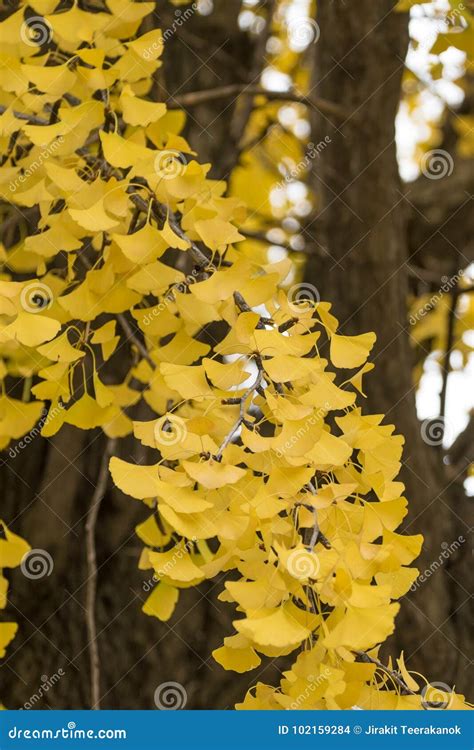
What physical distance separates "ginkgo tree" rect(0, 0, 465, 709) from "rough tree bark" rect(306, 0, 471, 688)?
0.73m

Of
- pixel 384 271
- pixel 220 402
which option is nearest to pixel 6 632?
pixel 220 402

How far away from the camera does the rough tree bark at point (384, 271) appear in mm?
1786

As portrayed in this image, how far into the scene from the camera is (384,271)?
186 cm

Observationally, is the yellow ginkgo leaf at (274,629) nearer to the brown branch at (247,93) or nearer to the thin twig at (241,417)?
the thin twig at (241,417)

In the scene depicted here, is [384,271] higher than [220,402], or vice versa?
[384,271]

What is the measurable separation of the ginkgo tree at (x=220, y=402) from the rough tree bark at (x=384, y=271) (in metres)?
0.73

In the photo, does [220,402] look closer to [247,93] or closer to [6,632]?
[6,632]

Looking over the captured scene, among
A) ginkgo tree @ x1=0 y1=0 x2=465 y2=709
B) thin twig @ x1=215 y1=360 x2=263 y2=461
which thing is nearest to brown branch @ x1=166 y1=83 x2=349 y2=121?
ginkgo tree @ x1=0 y1=0 x2=465 y2=709

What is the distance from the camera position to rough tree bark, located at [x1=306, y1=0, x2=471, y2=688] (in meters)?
1.79

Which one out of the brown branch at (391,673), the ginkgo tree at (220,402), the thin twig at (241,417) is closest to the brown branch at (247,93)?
the ginkgo tree at (220,402)

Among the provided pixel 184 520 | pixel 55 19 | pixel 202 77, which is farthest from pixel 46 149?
pixel 202 77

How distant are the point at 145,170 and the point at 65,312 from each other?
9.7 inches

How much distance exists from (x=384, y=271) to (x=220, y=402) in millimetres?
1090

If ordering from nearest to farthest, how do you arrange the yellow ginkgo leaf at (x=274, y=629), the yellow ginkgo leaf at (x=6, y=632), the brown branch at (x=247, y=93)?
the yellow ginkgo leaf at (x=274, y=629)
the yellow ginkgo leaf at (x=6, y=632)
the brown branch at (x=247, y=93)
